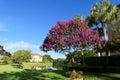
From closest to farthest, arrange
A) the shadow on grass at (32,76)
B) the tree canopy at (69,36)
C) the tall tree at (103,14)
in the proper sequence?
the shadow on grass at (32,76) → the tree canopy at (69,36) → the tall tree at (103,14)

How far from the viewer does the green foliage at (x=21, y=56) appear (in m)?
78.0

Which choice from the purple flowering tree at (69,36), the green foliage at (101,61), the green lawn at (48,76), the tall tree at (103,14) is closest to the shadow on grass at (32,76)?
the green lawn at (48,76)

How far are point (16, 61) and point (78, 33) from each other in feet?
211

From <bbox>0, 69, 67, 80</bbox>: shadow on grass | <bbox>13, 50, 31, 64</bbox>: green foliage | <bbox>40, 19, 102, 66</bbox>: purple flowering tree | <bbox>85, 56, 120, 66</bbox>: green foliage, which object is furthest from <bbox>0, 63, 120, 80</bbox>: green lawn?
<bbox>13, 50, 31, 64</bbox>: green foliage

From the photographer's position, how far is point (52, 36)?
74.6 feet

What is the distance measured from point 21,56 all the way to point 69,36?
5854cm

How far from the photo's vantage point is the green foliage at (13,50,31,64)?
256 feet

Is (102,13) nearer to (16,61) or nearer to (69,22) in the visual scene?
(69,22)

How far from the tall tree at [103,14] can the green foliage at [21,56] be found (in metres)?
36.8

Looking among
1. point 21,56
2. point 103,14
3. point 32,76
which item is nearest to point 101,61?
point 103,14

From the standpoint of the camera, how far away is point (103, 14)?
4516cm

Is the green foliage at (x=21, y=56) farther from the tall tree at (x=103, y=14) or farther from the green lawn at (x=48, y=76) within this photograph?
the green lawn at (x=48, y=76)

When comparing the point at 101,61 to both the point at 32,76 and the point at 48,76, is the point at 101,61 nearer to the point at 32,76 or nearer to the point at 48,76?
the point at 48,76

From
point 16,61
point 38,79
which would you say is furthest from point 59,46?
point 16,61
